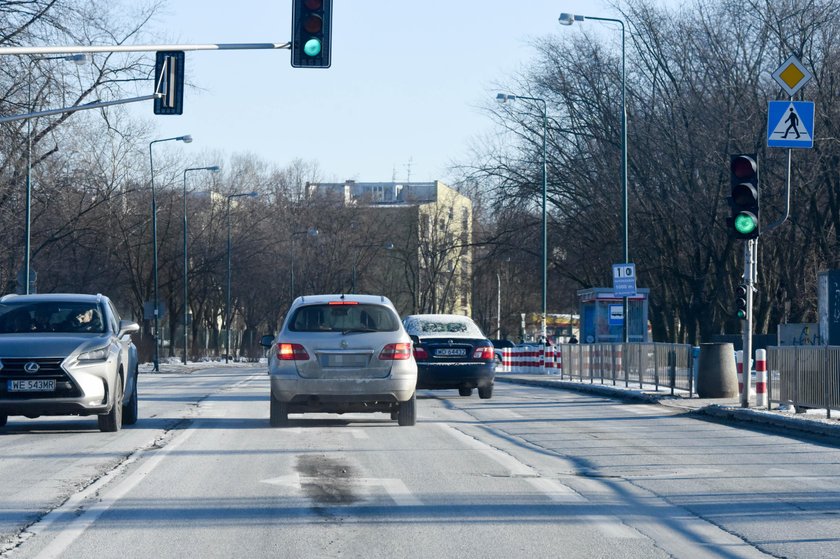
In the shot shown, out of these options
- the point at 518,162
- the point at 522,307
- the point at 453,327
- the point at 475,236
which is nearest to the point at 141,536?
the point at 453,327

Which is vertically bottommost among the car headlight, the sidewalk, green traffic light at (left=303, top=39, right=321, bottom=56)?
the sidewalk

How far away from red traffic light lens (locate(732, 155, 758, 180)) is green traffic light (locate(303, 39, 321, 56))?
6553mm

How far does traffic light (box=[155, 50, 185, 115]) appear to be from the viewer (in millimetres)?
22047

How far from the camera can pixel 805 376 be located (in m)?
18.9

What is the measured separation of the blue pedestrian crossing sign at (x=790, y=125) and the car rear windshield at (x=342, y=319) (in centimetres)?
712

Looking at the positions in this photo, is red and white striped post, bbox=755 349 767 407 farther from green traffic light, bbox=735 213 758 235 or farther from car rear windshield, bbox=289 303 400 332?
car rear windshield, bbox=289 303 400 332

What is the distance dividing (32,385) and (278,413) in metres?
3.35

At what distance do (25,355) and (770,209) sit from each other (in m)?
32.4

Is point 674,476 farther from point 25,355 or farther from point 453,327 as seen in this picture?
point 453,327

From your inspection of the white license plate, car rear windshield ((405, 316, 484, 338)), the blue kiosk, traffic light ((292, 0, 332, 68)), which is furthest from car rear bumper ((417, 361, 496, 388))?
the blue kiosk

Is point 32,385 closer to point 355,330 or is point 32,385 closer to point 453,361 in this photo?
point 355,330

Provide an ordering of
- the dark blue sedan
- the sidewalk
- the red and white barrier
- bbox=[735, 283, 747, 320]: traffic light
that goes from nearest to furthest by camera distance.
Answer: the sidewalk, bbox=[735, 283, 747, 320]: traffic light, the dark blue sedan, the red and white barrier

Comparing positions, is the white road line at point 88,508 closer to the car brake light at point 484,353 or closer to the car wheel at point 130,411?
the car wheel at point 130,411

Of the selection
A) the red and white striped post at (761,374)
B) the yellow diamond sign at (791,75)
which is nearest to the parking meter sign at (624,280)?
the red and white striped post at (761,374)
